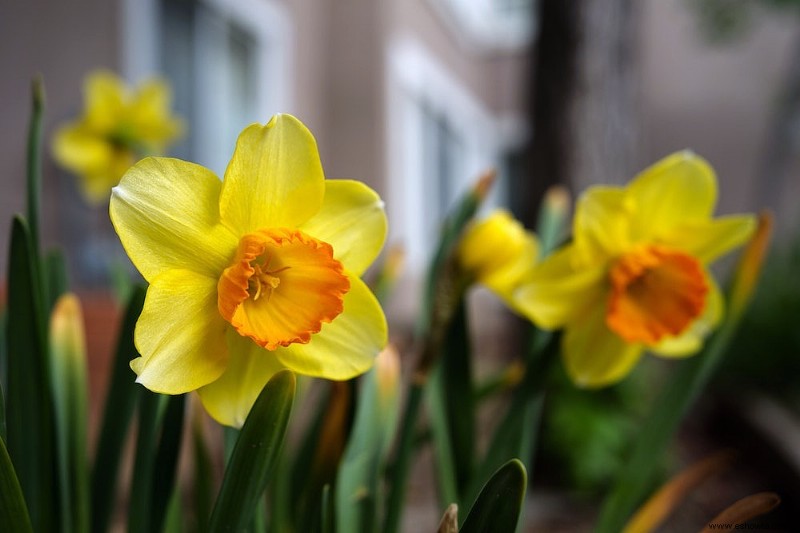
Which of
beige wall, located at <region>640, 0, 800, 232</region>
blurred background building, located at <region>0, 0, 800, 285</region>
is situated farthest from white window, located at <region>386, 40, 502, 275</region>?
beige wall, located at <region>640, 0, 800, 232</region>

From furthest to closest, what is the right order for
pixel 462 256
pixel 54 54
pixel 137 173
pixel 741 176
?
1. pixel 741 176
2. pixel 54 54
3. pixel 462 256
4. pixel 137 173

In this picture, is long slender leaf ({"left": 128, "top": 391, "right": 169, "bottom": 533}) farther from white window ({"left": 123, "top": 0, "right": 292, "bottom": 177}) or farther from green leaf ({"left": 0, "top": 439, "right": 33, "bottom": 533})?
white window ({"left": 123, "top": 0, "right": 292, "bottom": 177})

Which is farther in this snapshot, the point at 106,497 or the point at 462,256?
the point at 462,256

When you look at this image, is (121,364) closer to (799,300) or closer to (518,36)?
(799,300)

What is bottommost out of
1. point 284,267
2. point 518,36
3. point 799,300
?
point 799,300

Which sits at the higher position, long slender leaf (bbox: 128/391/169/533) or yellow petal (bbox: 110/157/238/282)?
yellow petal (bbox: 110/157/238/282)

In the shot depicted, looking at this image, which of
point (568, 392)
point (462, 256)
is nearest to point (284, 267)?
point (462, 256)

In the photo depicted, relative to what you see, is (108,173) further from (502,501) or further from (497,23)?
(497,23)
